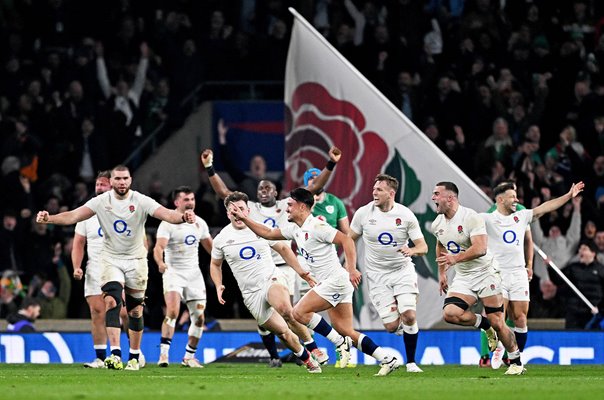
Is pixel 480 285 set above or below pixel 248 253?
below

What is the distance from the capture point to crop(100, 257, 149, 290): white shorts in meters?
19.2

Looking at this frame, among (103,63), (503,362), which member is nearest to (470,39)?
(103,63)

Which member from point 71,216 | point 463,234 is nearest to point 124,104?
point 71,216

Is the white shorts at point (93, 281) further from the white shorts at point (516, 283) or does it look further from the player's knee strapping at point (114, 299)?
the white shorts at point (516, 283)

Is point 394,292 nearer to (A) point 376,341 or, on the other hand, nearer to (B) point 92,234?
(A) point 376,341

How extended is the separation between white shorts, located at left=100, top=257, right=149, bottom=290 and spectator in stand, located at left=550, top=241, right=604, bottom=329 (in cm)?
694

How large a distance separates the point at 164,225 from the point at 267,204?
1480 millimetres

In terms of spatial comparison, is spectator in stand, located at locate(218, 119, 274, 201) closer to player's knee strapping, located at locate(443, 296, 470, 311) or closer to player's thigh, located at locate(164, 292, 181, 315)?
player's thigh, located at locate(164, 292, 181, 315)

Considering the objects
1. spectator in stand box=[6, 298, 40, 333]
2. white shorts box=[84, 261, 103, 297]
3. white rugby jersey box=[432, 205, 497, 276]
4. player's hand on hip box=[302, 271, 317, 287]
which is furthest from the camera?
spectator in stand box=[6, 298, 40, 333]

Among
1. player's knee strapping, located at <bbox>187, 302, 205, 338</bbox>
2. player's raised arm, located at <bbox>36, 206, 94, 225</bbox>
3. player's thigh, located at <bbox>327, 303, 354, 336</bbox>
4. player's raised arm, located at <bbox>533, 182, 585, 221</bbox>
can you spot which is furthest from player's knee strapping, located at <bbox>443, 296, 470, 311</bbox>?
player's raised arm, located at <bbox>36, 206, 94, 225</bbox>

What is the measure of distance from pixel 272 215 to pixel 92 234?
251 cm

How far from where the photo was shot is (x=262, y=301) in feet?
63.4

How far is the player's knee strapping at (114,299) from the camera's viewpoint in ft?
62.3

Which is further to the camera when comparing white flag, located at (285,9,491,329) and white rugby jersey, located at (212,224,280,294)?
white flag, located at (285,9,491,329)
